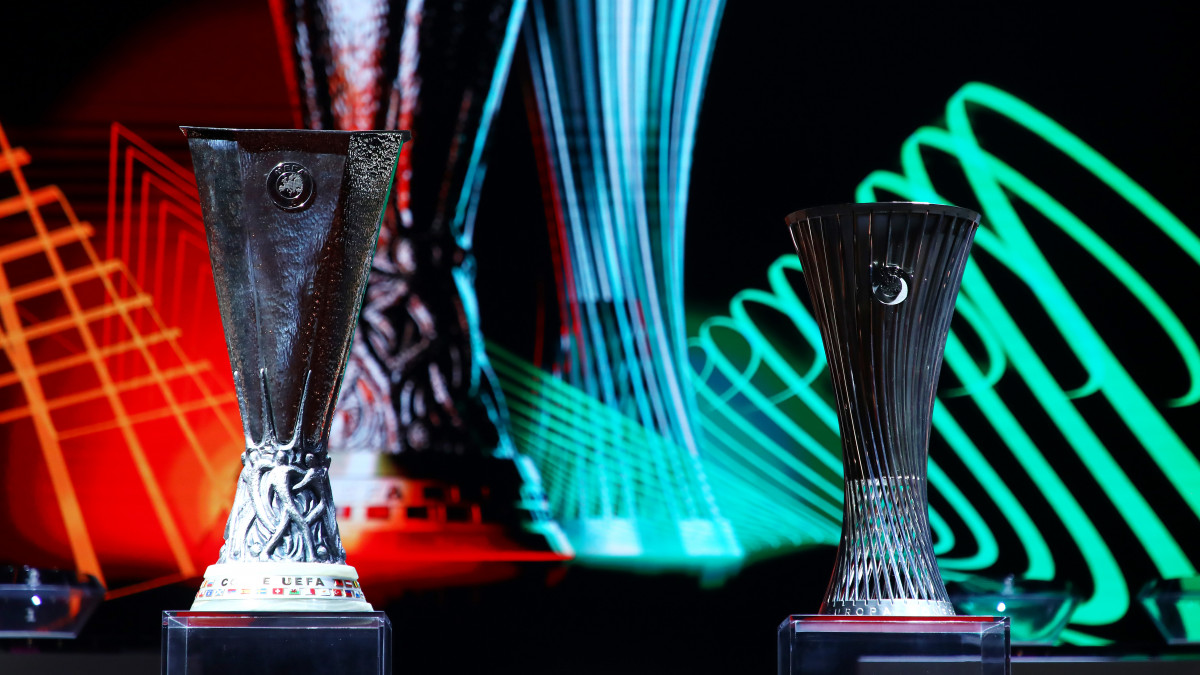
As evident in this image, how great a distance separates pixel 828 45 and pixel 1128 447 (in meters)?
1.06

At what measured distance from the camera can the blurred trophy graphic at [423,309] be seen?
2549 mm

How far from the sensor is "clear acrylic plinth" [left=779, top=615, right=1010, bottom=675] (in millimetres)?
1419

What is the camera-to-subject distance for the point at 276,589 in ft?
4.53

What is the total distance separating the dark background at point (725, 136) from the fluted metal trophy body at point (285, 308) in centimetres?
116

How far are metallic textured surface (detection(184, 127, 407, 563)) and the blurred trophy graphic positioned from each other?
1.11 metres

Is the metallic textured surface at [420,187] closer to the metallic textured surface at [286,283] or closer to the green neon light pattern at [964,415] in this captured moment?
the green neon light pattern at [964,415]

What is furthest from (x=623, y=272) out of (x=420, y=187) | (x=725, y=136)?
(x=420, y=187)

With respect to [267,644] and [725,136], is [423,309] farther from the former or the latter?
[267,644]

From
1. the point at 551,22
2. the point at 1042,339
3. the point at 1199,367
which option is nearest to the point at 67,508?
the point at 551,22

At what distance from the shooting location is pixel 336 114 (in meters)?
2.61

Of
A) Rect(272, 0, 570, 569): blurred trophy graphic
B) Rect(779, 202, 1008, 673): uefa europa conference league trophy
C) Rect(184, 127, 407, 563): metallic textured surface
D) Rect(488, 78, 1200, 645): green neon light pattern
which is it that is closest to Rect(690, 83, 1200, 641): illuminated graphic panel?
Rect(488, 78, 1200, 645): green neon light pattern

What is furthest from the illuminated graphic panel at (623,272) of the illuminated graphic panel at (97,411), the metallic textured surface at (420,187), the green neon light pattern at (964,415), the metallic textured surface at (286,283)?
the metallic textured surface at (286,283)

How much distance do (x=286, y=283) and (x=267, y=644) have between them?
0.39 meters

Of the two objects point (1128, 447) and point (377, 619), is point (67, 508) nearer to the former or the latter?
point (377, 619)
